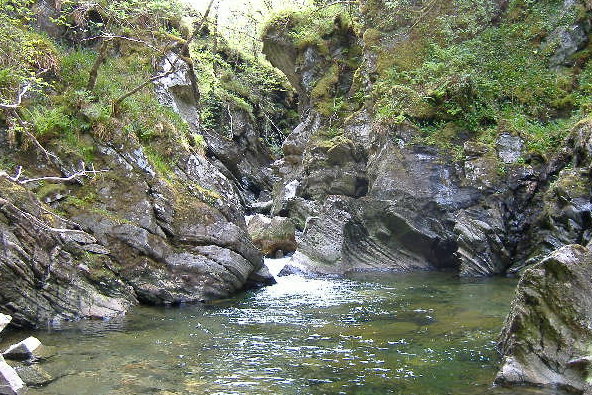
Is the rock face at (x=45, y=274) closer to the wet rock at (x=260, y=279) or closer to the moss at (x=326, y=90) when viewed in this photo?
the wet rock at (x=260, y=279)

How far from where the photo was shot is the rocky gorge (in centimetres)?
934

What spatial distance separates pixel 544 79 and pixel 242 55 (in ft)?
75.4

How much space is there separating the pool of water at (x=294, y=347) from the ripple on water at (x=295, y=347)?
2 centimetres

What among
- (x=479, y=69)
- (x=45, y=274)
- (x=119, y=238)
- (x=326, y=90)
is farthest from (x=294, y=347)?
(x=326, y=90)

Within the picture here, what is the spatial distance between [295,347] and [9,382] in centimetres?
389

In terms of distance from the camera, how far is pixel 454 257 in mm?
16641

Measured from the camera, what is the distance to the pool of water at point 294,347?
640 centimetres

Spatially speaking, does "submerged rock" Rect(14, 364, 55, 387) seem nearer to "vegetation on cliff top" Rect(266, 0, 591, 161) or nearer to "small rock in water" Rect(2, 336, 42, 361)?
"small rock in water" Rect(2, 336, 42, 361)

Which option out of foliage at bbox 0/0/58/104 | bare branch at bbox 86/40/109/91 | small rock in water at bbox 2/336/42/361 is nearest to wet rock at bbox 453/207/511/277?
bare branch at bbox 86/40/109/91

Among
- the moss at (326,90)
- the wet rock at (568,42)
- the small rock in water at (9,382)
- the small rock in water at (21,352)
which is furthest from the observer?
the moss at (326,90)

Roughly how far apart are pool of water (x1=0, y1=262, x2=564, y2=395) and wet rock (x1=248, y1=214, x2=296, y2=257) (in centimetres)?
538

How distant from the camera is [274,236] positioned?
17656 mm

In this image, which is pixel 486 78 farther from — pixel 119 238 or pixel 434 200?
pixel 119 238

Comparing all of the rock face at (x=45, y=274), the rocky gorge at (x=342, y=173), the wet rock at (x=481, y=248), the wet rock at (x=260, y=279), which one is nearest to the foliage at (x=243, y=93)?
the rocky gorge at (x=342, y=173)
